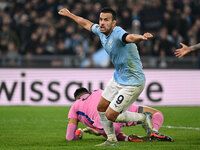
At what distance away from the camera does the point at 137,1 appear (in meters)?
22.0

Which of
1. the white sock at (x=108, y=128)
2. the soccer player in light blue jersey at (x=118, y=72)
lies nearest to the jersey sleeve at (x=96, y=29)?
the soccer player in light blue jersey at (x=118, y=72)

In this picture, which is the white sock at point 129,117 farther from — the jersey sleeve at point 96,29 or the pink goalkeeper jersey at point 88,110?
the jersey sleeve at point 96,29

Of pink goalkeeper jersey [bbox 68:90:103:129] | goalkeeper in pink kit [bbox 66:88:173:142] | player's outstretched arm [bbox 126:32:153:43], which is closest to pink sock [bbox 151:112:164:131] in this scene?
goalkeeper in pink kit [bbox 66:88:173:142]

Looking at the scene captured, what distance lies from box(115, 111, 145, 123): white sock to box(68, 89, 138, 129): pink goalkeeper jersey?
562mm

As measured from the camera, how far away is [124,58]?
302 inches

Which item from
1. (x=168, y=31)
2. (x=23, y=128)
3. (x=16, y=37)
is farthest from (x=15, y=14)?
(x=23, y=128)

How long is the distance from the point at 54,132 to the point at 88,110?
169cm

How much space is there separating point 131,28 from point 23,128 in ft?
33.4

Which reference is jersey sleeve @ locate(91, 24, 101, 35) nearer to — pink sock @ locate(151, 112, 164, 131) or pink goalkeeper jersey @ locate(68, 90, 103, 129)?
pink goalkeeper jersey @ locate(68, 90, 103, 129)

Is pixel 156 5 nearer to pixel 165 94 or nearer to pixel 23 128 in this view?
pixel 165 94

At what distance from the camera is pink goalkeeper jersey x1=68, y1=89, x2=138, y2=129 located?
884 cm

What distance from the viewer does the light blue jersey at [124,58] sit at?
760cm

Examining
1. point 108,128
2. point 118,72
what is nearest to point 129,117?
point 108,128

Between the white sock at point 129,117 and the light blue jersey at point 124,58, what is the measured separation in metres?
0.63
